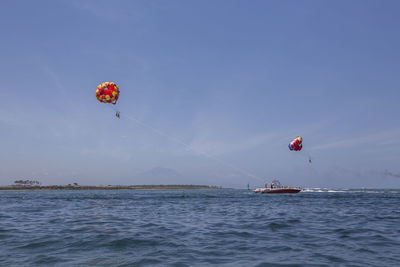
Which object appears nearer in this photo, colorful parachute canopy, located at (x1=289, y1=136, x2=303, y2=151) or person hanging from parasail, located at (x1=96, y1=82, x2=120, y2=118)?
person hanging from parasail, located at (x1=96, y1=82, x2=120, y2=118)

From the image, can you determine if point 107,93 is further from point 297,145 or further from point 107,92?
point 297,145

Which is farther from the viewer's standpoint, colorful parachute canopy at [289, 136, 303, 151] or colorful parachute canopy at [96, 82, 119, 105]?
colorful parachute canopy at [289, 136, 303, 151]

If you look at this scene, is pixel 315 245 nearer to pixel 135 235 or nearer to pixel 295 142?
pixel 135 235

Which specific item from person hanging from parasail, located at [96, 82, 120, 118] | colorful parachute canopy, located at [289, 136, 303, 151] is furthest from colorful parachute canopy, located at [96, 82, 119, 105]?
colorful parachute canopy, located at [289, 136, 303, 151]

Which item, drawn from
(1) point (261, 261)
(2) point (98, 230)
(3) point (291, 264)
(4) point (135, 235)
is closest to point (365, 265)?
(3) point (291, 264)

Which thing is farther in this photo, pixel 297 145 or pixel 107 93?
pixel 297 145

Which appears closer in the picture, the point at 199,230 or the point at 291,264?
the point at 291,264

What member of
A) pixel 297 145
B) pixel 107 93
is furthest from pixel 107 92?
pixel 297 145

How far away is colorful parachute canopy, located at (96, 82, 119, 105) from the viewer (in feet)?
118

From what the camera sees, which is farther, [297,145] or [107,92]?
[297,145]

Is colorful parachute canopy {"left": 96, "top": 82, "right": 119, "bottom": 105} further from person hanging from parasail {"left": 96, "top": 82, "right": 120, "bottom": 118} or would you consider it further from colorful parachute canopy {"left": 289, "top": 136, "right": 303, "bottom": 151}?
colorful parachute canopy {"left": 289, "top": 136, "right": 303, "bottom": 151}

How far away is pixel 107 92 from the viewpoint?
119 feet

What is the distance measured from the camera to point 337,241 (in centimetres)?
1178

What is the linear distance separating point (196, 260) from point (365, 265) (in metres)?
5.17
